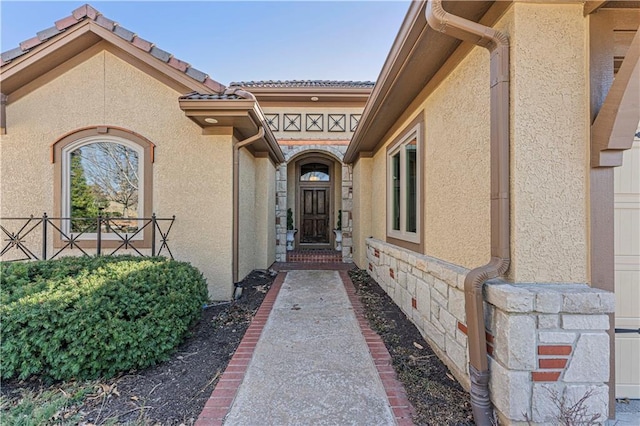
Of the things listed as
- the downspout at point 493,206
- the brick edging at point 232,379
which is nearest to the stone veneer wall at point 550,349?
the downspout at point 493,206

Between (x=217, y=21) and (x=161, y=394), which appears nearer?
(x=161, y=394)

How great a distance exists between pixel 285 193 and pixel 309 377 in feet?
21.8

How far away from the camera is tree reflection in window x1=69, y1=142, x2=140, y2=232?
5098mm

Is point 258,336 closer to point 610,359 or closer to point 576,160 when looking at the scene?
point 610,359

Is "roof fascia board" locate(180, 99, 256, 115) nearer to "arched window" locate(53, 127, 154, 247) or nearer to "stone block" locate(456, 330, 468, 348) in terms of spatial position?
"arched window" locate(53, 127, 154, 247)

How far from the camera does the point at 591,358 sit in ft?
6.23

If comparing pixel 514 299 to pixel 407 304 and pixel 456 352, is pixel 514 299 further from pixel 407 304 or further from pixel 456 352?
pixel 407 304

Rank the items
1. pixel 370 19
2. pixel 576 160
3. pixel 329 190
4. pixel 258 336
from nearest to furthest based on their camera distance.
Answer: pixel 576 160 < pixel 258 336 < pixel 370 19 < pixel 329 190

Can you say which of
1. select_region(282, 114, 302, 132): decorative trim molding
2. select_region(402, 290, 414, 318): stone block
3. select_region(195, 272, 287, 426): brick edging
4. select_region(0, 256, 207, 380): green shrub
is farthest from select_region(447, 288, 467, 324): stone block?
select_region(282, 114, 302, 132): decorative trim molding

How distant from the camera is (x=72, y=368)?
2.54 meters

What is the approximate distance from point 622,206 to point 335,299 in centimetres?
377

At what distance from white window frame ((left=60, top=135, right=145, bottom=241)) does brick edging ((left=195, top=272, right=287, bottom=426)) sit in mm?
2779

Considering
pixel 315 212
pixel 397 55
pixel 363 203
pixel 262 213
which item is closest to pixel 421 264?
pixel 397 55

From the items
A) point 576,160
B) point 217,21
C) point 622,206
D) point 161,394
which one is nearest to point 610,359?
point 622,206
